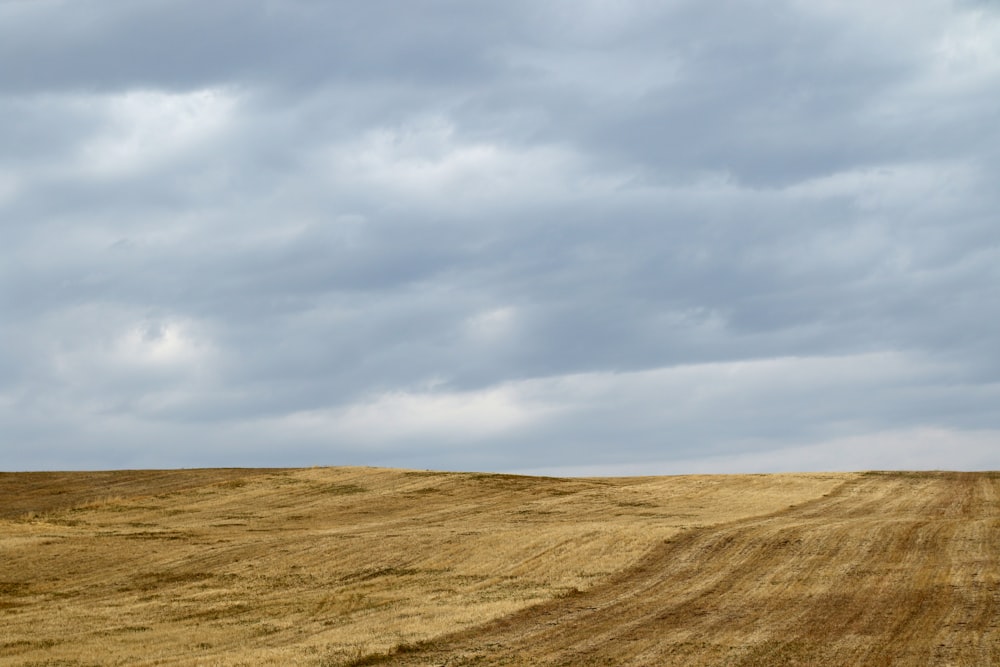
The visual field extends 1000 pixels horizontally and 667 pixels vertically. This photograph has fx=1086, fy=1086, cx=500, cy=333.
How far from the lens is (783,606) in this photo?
2852 centimetres

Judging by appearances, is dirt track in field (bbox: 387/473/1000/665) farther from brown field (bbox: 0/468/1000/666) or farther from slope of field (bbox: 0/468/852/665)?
slope of field (bbox: 0/468/852/665)

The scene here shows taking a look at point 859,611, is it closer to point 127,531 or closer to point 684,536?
point 684,536

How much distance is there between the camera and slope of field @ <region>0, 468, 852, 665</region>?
27.7 metres

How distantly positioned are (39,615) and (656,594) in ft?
59.6

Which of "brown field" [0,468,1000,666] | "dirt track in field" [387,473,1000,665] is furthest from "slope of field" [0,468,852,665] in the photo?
"dirt track in field" [387,473,1000,665]

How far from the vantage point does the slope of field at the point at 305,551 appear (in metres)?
27.7

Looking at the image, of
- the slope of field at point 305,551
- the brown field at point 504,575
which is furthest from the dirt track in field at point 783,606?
the slope of field at point 305,551

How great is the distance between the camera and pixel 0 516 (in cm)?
5447

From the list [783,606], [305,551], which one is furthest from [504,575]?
[783,606]

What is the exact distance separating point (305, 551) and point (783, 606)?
1963cm

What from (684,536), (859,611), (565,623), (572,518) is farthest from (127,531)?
(859,611)

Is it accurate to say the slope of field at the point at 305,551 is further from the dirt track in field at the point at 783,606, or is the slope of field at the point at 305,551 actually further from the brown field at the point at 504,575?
the dirt track in field at the point at 783,606

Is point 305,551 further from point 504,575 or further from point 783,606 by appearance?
point 783,606

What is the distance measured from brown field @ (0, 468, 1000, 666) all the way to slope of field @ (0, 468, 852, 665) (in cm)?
16
